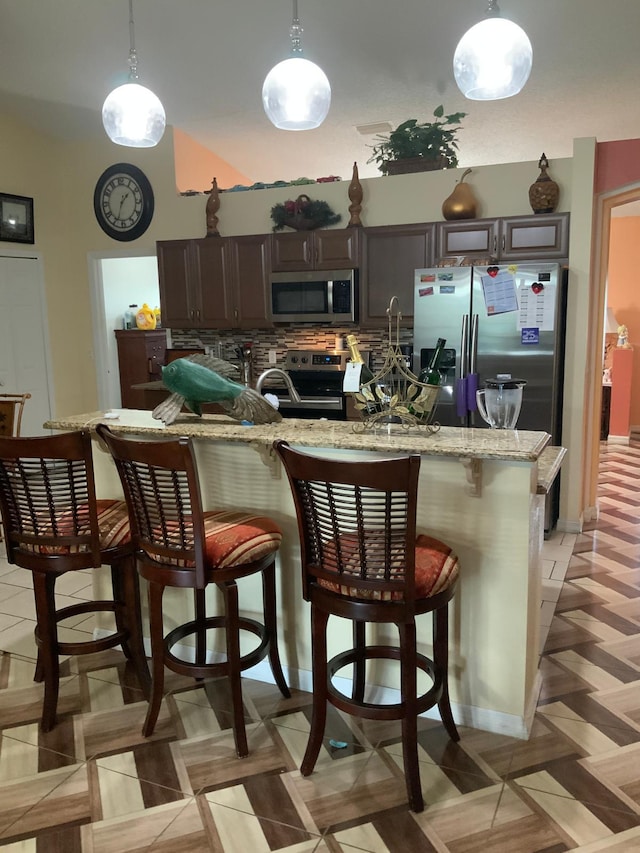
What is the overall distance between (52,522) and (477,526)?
4.66 feet

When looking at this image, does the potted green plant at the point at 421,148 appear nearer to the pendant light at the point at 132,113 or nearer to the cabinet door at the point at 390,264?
the cabinet door at the point at 390,264

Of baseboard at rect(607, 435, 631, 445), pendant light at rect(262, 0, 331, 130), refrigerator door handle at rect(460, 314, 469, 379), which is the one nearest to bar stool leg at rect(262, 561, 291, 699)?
pendant light at rect(262, 0, 331, 130)

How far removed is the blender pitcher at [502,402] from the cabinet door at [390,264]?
2.42 metres

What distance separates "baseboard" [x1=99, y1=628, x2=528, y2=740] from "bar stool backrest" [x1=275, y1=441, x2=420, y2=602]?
65cm

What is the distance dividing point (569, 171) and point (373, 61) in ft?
4.67

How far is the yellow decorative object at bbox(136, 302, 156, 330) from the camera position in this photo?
20.8 ft

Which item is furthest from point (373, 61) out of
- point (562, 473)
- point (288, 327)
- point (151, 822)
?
point (151, 822)

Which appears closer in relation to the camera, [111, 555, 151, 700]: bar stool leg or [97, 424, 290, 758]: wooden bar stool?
[97, 424, 290, 758]: wooden bar stool

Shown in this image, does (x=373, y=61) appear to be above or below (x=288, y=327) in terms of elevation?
above

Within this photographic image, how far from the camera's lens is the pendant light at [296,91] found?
7.14 feet

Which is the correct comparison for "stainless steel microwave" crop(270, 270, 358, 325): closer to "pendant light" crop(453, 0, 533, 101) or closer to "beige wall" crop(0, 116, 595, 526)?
"beige wall" crop(0, 116, 595, 526)

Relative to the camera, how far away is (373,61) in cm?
417

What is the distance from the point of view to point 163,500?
2.11m

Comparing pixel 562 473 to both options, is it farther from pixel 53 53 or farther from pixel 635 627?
pixel 53 53
